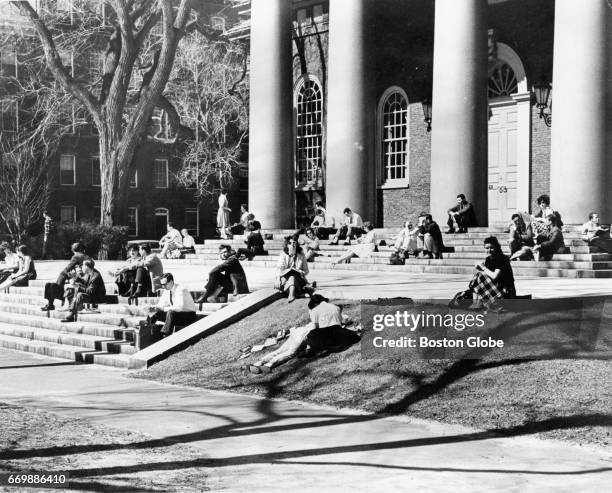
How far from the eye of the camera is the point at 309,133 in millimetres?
39188

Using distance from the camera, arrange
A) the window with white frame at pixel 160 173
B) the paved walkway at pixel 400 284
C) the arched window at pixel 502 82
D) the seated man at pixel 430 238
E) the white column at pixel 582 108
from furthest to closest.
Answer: the window with white frame at pixel 160 173 < the arched window at pixel 502 82 < the seated man at pixel 430 238 < the white column at pixel 582 108 < the paved walkway at pixel 400 284

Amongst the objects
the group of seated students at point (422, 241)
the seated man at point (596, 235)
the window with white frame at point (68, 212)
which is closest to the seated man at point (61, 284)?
the group of seated students at point (422, 241)

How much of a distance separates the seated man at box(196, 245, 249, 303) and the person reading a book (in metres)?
1.02

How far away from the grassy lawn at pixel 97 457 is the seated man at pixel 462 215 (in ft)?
48.9

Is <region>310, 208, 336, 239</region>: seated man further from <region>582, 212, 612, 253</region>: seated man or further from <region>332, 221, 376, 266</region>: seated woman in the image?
<region>582, 212, 612, 253</region>: seated man

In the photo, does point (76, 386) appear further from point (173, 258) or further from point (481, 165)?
point (173, 258)

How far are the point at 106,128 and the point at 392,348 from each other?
94.8ft

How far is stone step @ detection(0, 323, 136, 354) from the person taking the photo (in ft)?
61.5

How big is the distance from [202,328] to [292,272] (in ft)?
5.48

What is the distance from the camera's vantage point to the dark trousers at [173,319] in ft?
60.3

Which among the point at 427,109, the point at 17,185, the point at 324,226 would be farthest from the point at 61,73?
the point at 324,226

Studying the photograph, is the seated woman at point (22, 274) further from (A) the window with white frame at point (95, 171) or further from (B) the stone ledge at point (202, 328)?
(A) the window with white frame at point (95, 171)

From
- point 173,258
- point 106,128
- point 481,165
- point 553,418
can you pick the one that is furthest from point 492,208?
point 553,418

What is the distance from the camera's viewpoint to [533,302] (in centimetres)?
1459
